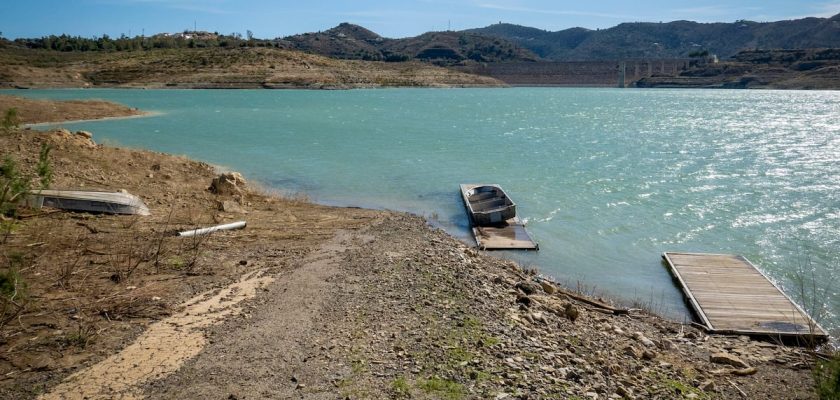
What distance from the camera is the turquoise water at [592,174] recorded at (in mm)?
14703

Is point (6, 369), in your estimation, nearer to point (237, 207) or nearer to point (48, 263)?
point (48, 263)

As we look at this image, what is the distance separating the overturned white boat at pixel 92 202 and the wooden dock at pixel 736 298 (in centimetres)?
1086

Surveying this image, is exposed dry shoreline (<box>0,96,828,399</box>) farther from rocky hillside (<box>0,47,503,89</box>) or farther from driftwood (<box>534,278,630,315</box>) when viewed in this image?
rocky hillside (<box>0,47,503,89</box>)

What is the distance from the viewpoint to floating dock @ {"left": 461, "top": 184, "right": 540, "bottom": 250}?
14.4 meters

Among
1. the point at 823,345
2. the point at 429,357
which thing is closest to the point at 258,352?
the point at 429,357

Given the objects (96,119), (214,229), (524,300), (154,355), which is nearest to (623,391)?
(524,300)

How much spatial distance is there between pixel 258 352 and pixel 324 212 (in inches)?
376

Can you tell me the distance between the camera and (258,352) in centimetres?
668

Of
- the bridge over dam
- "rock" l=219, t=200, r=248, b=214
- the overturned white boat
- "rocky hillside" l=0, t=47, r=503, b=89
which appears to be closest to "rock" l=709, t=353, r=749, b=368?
"rock" l=219, t=200, r=248, b=214

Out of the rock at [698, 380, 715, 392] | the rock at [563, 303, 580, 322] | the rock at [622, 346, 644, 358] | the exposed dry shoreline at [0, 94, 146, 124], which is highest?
the exposed dry shoreline at [0, 94, 146, 124]

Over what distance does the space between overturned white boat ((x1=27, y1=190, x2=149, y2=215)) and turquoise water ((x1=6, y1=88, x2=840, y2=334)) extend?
726 cm

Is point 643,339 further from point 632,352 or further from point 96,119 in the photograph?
point 96,119

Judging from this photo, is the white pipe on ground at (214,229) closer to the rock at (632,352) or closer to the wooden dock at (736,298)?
the rock at (632,352)

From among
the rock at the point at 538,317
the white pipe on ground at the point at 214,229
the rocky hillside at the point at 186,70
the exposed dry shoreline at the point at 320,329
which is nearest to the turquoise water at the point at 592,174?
the exposed dry shoreline at the point at 320,329
